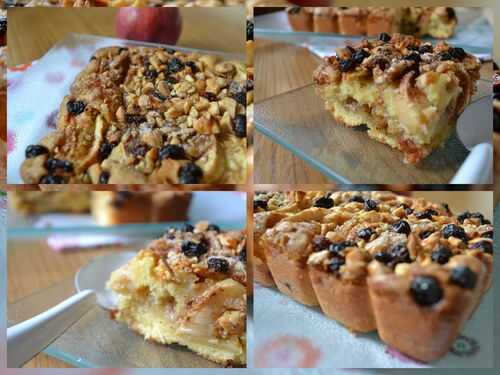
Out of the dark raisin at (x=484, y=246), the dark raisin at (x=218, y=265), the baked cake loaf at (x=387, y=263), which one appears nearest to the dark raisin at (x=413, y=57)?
the baked cake loaf at (x=387, y=263)

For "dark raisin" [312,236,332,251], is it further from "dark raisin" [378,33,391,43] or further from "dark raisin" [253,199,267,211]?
"dark raisin" [378,33,391,43]

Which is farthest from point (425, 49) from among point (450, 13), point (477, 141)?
point (477, 141)

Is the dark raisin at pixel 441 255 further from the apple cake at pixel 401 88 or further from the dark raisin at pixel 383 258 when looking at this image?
the apple cake at pixel 401 88

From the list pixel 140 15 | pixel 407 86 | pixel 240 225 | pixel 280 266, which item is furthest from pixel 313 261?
pixel 140 15

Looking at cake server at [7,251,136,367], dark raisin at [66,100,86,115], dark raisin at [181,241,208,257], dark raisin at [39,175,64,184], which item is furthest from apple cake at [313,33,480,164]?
cake server at [7,251,136,367]

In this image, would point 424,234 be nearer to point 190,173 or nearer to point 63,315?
point 190,173

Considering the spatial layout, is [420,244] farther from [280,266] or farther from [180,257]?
[180,257]
